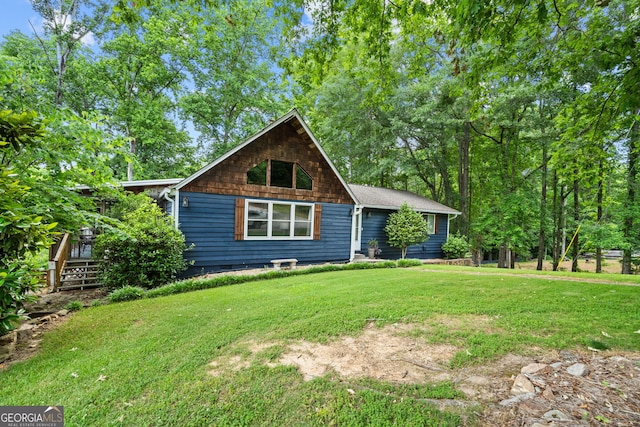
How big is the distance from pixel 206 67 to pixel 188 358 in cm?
2129

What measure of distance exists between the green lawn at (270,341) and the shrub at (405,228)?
21.9 ft

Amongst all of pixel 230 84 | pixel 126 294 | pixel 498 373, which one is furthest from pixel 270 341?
pixel 230 84

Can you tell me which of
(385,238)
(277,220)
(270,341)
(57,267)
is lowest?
(270,341)

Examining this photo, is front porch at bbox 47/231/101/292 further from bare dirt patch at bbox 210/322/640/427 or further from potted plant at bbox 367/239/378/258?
potted plant at bbox 367/239/378/258

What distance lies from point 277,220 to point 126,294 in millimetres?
5156

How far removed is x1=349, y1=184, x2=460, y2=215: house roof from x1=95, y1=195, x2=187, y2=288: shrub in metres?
8.13

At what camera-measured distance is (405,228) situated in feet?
42.5

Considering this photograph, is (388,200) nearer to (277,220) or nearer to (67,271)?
(277,220)

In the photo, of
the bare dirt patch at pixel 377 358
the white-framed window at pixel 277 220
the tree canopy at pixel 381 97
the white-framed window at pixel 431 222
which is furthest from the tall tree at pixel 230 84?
the bare dirt patch at pixel 377 358

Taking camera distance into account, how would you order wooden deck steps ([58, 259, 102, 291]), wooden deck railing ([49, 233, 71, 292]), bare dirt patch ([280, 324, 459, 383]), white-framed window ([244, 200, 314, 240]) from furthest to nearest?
1. white-framed window ([244, 200, 314, 240])
2. wooden deck steps ([58, 259, 102, 291])
3. wooden deck railing ([49, 233, 71, 292])
4. bare dirt patch ([280, 324, 459, 383])

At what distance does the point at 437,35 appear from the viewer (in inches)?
198

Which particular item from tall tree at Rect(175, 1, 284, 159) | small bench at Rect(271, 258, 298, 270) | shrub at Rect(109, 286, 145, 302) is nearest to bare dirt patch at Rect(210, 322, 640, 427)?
shrub at Rect(109, 286, 145, 302)

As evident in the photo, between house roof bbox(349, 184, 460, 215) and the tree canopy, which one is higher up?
the tree canopy

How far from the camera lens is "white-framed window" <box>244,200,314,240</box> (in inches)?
382
